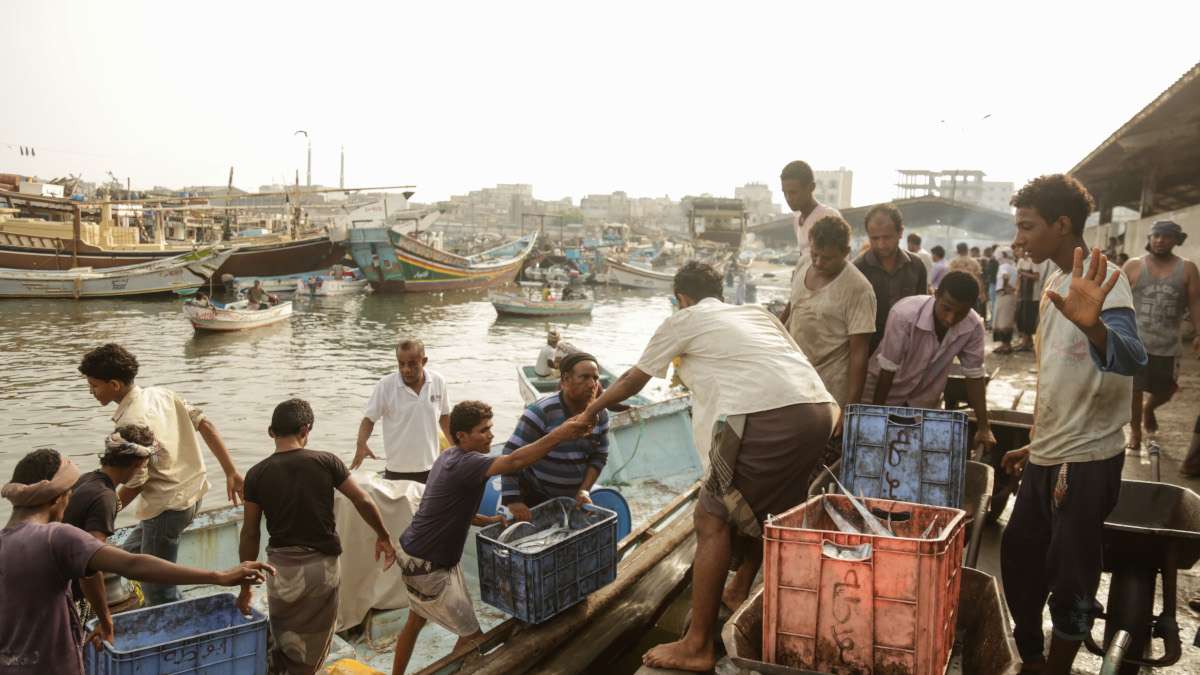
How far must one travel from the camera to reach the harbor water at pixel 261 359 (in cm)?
1380

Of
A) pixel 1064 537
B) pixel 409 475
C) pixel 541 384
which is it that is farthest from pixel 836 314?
pixel 541 384

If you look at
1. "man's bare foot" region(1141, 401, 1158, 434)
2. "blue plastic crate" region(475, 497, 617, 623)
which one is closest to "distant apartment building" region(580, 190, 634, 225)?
"man's bare foot" region(1141, 401, 1158, 434)

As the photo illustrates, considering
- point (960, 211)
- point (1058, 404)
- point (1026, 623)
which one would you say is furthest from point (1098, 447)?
point (960, 211)

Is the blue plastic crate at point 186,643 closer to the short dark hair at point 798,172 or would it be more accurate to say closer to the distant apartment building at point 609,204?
the short dark hair at point 798,172

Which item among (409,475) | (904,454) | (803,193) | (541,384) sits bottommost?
(541,384)

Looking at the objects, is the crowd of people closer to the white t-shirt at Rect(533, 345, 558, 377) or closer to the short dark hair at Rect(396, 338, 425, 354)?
the short dark hair at Rect(396, 338, 425, 354)

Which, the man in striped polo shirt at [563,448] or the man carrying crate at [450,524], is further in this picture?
the man in striped polo shirt at [563,448]

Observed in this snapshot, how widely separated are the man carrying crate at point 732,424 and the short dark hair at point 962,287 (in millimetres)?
1405

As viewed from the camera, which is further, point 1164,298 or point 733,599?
point 1164,298

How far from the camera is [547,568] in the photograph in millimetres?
3629

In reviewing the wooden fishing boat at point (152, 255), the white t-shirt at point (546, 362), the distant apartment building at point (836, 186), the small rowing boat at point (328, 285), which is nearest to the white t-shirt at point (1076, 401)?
the white t-shirt at point (546, 362)

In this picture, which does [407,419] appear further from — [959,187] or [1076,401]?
[959,187]

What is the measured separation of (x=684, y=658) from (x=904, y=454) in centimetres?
154

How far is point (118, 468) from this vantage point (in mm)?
3717
